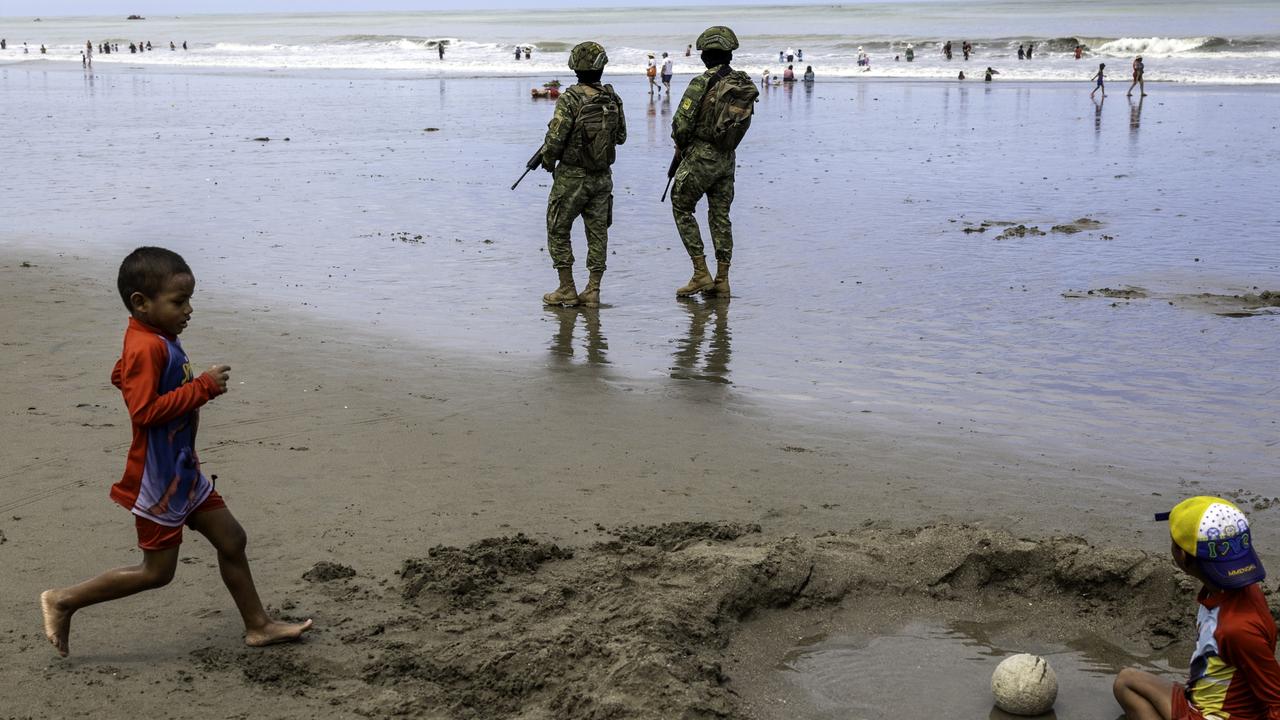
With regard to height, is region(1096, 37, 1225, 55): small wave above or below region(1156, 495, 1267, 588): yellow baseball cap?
above

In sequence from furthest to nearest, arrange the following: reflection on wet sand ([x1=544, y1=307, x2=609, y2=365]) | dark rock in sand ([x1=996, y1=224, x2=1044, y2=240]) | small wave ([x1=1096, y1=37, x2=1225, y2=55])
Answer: small wave ([x1=1096, y1=37, x2=1225, y2=55]) < dark rock in sand ([x1=996, y1=224, x2=1044, y2=240]) < reflection on wet sand ([x1=544, y1=307, x2=609, y2=365])

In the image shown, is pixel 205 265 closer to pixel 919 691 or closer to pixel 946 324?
pixel 946 324

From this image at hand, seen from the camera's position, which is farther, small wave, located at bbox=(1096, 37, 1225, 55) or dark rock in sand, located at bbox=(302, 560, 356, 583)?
small wave, located at bbox=(1096, 37, 1225, 55)

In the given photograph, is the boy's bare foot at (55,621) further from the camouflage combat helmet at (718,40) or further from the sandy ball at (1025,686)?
the camouflage combat helmet at (718,40)

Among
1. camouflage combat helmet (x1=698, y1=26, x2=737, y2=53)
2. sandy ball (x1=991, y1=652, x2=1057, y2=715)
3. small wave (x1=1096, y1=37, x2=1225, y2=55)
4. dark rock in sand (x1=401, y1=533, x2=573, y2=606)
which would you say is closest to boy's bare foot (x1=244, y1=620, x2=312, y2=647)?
dark rock in sand (x1=401, y1=533, x2=573, y2=606)

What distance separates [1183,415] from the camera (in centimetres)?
705

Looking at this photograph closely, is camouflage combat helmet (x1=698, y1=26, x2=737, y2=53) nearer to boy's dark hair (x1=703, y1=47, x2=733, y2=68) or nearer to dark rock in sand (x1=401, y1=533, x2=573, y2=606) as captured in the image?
boy's dark hair (x1=703, y1=47, x2=733, y2=68)

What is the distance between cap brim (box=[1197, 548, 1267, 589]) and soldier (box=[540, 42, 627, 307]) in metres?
6.74

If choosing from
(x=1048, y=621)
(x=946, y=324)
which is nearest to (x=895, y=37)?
(x=946, y=324)

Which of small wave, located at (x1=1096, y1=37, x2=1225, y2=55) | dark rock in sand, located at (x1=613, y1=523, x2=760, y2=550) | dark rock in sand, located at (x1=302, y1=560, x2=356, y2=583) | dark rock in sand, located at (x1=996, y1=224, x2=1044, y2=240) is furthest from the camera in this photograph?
small wave, located at (x1=1096, y1=37, x2=1225, y2=55)

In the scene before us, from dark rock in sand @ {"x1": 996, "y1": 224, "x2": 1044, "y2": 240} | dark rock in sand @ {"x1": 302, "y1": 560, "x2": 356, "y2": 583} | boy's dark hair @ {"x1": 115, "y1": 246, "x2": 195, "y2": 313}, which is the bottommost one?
dark rock in sand @ {"x1": 302, "y1": 560, "x2": 356, "y2": 583}

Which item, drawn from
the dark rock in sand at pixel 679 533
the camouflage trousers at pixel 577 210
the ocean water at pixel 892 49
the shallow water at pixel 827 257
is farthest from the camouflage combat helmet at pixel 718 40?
the ocean water at pixel 892 49

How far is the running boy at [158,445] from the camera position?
3986 millimetres

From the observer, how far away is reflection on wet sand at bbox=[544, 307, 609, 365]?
27.7 feet
